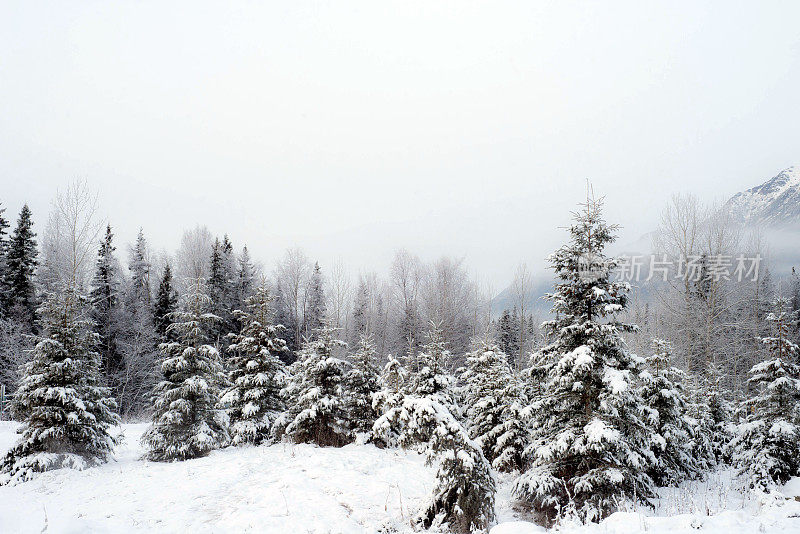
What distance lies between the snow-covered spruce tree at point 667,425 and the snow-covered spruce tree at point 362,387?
31.8ft

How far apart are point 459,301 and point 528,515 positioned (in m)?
43.4

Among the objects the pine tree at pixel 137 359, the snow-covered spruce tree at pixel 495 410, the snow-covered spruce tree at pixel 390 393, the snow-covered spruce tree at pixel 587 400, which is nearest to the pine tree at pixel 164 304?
the pine tree at pixel 137 359

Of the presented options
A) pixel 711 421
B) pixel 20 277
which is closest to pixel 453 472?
pixel 711 421

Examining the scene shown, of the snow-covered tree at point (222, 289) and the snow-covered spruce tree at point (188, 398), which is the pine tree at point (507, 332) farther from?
the snow-covered spruce tree at point (188, 398)

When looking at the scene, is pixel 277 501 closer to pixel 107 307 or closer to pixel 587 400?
pixel 587 400

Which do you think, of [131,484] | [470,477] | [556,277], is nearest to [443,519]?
[470,477]

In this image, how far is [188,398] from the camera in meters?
13.9

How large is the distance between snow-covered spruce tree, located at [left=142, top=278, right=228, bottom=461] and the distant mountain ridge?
327ft

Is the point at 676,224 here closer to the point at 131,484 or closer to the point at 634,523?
the point at 634,523

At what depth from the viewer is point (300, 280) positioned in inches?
2153

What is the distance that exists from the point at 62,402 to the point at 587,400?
14662 millimetres

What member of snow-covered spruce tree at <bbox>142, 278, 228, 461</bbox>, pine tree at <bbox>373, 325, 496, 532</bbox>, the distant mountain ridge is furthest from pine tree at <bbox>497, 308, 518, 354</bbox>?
the distant mountain ridge

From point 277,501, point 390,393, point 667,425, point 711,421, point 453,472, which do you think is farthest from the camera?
point 711,421

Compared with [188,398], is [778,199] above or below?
above
